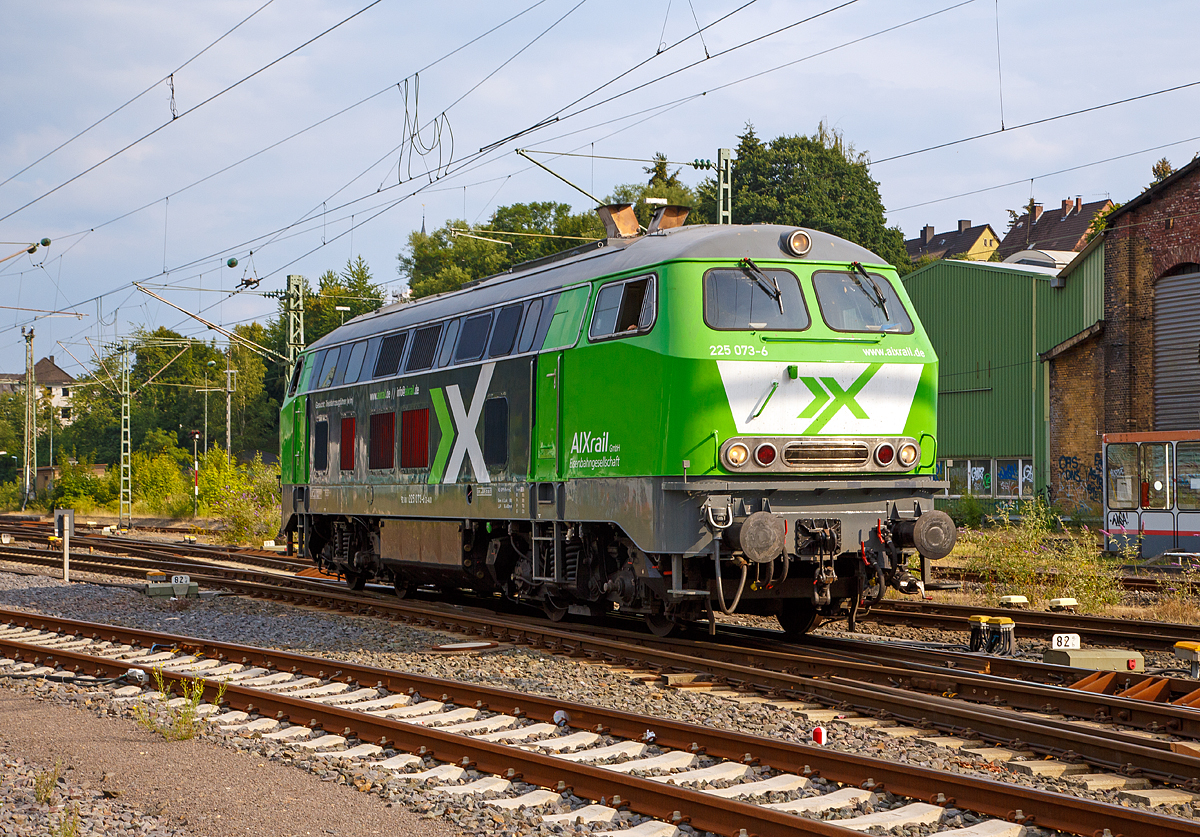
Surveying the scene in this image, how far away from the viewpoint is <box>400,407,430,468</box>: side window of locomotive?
49.6 ft

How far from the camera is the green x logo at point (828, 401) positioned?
1088 cm

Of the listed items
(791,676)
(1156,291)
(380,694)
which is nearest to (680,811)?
(791,676)

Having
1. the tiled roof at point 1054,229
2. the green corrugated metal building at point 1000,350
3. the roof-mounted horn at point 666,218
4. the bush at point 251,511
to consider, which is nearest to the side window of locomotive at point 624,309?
the roof-mounted horn at point 666,218

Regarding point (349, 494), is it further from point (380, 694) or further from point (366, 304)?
point (366, 304)

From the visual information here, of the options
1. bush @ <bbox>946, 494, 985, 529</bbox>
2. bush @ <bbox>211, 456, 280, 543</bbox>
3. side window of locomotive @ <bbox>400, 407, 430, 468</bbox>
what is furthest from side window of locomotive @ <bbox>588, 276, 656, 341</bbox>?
bush @ <bbox>946, 494, 985, 529</bbox>

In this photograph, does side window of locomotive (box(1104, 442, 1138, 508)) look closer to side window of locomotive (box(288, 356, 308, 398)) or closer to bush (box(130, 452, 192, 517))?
side window of locomotive (box(288, 356, 308, 398))

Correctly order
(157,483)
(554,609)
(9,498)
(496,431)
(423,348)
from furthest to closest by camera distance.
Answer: (9,498) → (157,483) → (423,348) → (554,609) → (496,431)

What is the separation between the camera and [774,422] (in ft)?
35.3

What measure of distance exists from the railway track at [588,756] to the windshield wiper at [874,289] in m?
5.21

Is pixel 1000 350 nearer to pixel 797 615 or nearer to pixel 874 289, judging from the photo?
pixel 797 615

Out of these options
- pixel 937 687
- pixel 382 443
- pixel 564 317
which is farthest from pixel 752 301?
pixel 382 443

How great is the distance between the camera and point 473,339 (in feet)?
46.3

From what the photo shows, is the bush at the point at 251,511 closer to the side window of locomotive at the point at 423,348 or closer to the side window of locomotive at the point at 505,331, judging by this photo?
the side window of locomotive at the point at 423,348

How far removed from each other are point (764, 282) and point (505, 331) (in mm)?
3472
